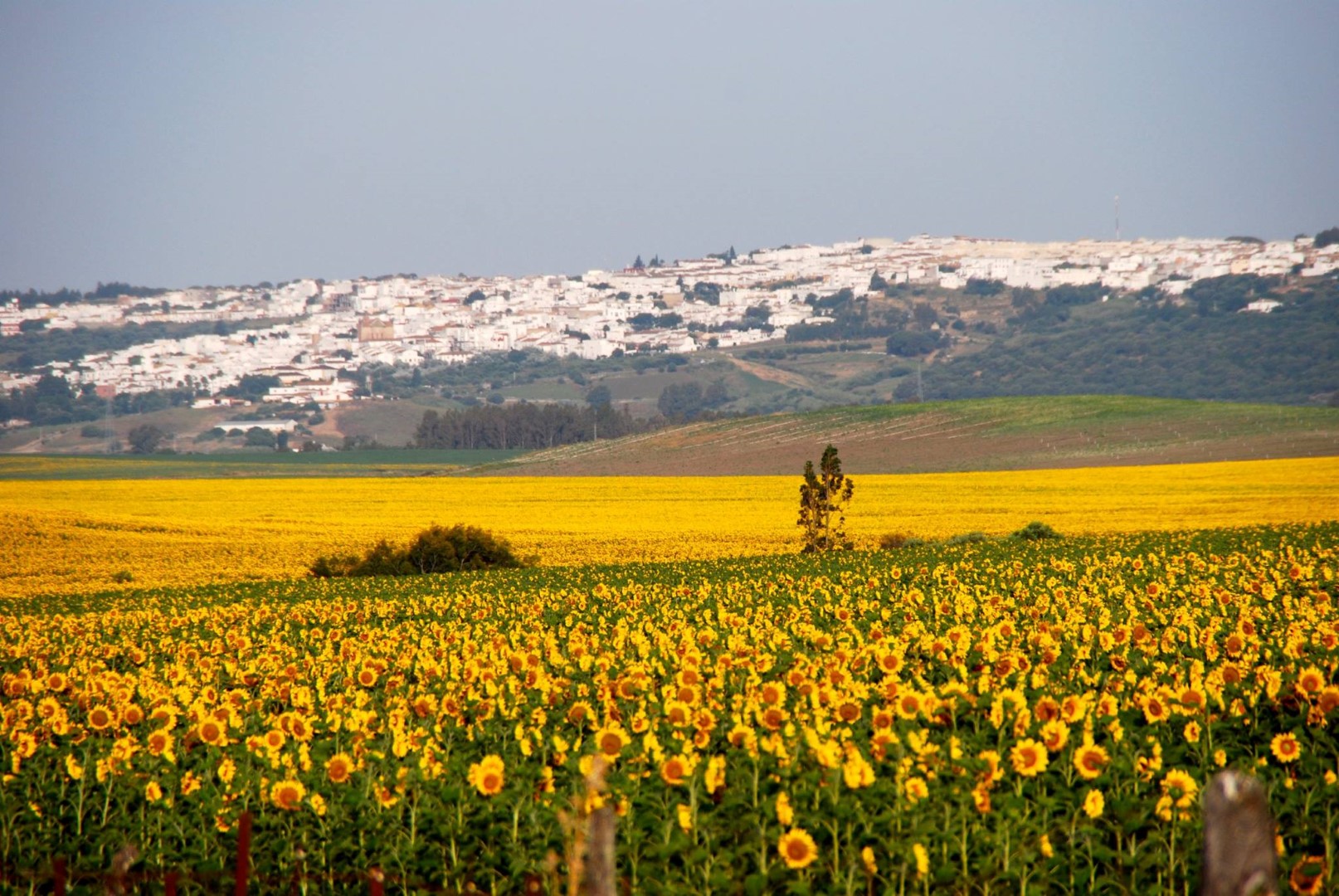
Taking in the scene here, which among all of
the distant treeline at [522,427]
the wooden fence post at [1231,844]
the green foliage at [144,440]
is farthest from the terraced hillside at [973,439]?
the green foliage at [144,440]

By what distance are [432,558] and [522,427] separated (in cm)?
12574

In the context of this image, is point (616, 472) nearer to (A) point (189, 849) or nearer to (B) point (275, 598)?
(B) point (275, 598)

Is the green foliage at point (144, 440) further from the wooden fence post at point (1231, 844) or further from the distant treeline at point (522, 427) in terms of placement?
the wooden fence post at point (1231, 844)

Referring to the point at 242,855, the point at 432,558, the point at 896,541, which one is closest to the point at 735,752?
the point at 242,855

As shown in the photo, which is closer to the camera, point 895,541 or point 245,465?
point 895,541

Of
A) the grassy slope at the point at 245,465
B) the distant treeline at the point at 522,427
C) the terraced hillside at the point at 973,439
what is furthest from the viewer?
the distant treeline at the point at 522,427

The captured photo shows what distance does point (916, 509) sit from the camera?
183 ft

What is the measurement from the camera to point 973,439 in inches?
4040

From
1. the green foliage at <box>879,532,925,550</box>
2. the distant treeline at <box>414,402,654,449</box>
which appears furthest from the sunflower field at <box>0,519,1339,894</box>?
the distant treeline at <box>414,402,654,449</box>

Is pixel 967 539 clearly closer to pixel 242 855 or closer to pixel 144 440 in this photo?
pixel 242 855

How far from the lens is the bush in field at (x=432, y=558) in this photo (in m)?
39.0

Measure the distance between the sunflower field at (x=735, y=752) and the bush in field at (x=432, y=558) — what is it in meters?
23.2

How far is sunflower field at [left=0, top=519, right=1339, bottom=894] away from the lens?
7.41 meters

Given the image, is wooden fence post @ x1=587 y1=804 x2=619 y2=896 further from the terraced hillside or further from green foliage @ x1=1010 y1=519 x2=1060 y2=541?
the terraced hillside
